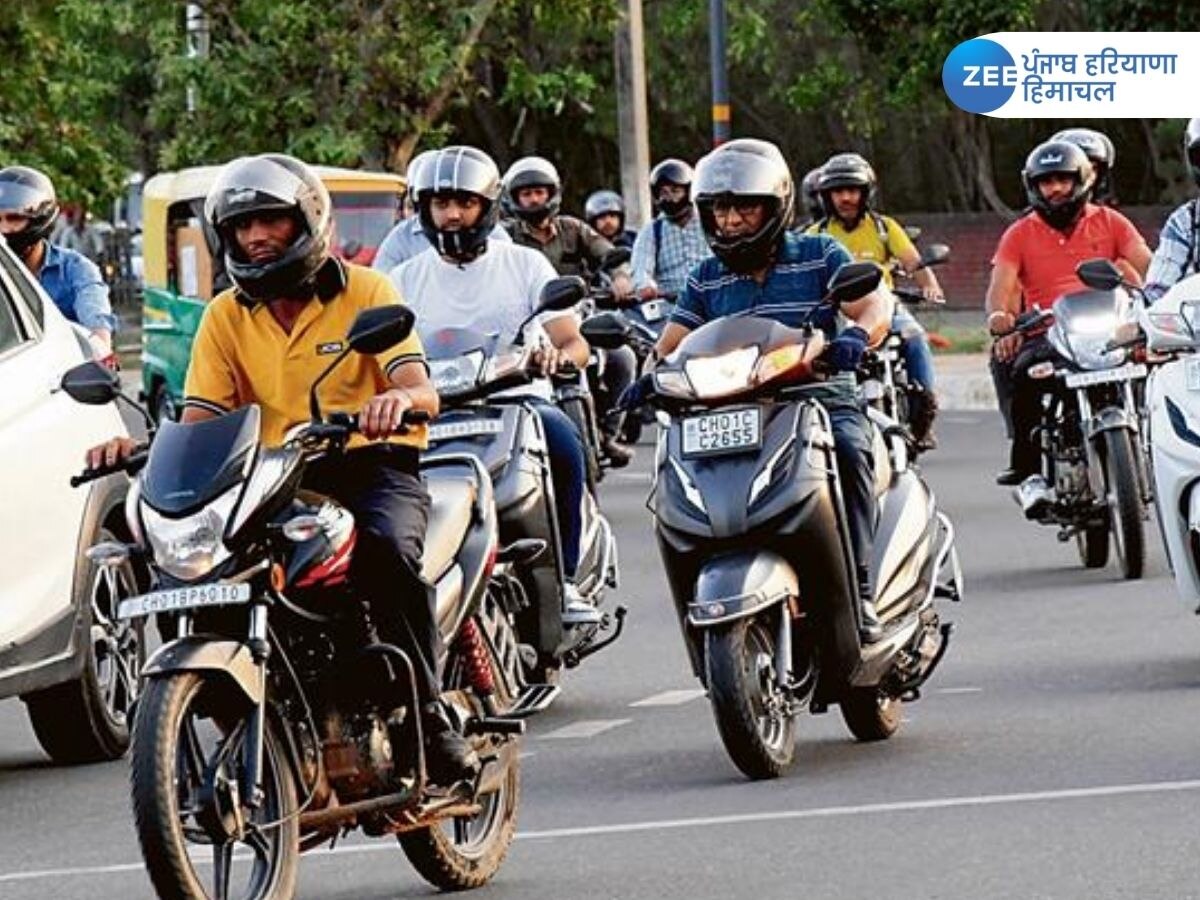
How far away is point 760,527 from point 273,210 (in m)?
2.40

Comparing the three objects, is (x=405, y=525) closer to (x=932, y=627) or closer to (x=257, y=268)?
(x=257, y=268)

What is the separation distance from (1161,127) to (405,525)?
4062 cm

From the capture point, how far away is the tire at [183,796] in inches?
303

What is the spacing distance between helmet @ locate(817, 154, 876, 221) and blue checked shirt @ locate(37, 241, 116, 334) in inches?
211

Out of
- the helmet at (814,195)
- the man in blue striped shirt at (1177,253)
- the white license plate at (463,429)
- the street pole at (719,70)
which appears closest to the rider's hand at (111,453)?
the white license plate at (463,429)

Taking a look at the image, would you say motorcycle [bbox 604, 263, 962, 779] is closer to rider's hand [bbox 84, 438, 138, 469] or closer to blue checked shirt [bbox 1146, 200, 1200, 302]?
rider's hand [bbox 84, 438, 138, 469]

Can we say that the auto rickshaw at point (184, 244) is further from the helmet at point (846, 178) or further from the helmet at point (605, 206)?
the helmet at point (846, 178)

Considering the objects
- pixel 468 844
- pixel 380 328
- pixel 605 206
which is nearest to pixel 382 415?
pixel 380 328

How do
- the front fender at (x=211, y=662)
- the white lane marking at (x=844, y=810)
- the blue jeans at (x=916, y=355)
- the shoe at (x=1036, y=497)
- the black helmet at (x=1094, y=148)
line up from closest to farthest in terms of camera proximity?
the front fender at (x=211, y=662), the white lane marking at (x=844, y=810), the shoe at (x=1036, y=497), the black helmet at (x=1094, y=148), the blue jeans at (x=916, y=355)

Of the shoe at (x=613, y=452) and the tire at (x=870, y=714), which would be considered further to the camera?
the shoe at (x=613, y=452)

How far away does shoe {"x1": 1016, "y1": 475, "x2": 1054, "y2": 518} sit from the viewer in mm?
16969

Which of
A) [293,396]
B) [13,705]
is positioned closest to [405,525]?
[293,396]

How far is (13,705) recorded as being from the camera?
1441 centimetres

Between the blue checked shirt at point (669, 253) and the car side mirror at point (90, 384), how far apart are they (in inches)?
559
